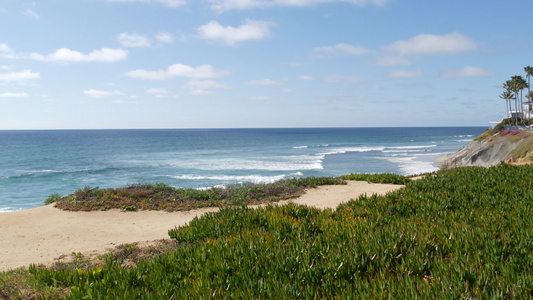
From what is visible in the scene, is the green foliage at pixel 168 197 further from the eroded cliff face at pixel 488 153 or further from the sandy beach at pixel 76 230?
the eroded cliff face at pixel 488 153

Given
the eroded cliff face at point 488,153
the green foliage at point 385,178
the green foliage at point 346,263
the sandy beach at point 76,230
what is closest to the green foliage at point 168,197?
the sandy beach at point 76,230

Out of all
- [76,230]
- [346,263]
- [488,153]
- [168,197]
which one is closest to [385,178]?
[168,197]

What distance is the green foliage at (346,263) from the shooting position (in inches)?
144

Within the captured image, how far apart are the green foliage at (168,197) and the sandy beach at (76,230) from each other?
0.49m

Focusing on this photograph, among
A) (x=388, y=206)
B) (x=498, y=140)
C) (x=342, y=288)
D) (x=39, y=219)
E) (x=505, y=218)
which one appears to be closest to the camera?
(x=342, y=288)

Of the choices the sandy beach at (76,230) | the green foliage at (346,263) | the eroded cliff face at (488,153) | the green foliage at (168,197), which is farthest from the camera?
the eroded cliff face at (488,153)

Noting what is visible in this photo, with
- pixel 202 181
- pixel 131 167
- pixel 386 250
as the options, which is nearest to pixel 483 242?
pixel 386 250

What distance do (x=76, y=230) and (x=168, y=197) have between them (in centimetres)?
456

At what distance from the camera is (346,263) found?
4402 millimetres

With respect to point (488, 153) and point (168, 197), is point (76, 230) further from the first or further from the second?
point (488, 153)

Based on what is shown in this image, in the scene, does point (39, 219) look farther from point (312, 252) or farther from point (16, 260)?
point (312, 252)

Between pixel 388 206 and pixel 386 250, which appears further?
pixel 388 206

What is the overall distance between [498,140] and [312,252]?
41.5m

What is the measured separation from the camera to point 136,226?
1156 centimetres
